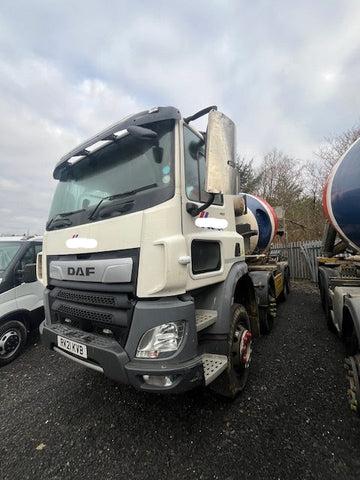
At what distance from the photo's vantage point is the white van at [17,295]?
369 cm

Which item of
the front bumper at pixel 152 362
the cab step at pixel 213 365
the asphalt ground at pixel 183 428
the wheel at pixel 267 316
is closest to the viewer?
the front bumper at pixel 152 362

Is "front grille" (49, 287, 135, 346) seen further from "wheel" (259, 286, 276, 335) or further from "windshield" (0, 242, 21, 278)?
"wheel" (259, 286, 276, 335)

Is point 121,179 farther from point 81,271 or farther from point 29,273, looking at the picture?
point 29,273

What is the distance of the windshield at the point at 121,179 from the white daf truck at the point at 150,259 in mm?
11

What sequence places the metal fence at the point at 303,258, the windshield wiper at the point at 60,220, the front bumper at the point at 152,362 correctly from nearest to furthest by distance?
the front bumper at the point at 152,362 → the windshield wiper at the point at 60,220 → the metal fence at the point at 303,258

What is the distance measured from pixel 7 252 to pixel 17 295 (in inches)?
32.8

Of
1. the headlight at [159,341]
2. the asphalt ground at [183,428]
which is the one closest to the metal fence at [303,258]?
the asphalt ground at [183,428]

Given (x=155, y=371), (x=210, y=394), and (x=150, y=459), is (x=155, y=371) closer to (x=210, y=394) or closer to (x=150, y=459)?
(x=150, y=459)

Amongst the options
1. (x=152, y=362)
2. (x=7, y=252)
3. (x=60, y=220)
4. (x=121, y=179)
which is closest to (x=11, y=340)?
(x=7, y=252)

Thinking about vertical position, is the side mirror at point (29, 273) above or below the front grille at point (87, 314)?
above

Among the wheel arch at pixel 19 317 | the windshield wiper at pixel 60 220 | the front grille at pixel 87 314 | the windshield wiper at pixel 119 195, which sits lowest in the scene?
the wheel arch at pixel 19 317

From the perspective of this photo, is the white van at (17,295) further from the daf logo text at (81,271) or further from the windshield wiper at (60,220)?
the daf logo text at (81,271)

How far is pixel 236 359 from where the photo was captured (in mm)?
2482

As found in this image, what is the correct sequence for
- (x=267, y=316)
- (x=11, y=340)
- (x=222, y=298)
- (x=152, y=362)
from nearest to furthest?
(x=152, y=362) → (x=222, y=298) → (x=11, y=340) → (x=267, y=316)
